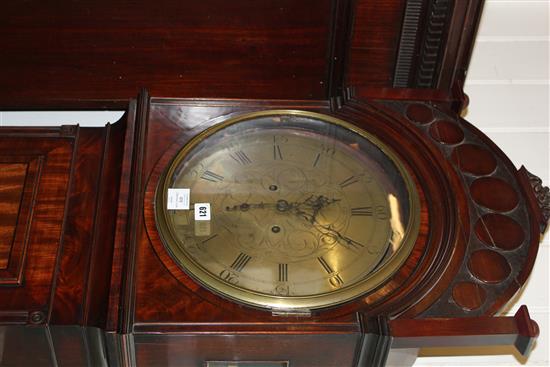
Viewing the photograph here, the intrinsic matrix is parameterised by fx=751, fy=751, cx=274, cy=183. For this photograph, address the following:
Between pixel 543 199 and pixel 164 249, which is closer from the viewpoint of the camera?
pixel 164 249

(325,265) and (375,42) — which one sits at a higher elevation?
(375,42)

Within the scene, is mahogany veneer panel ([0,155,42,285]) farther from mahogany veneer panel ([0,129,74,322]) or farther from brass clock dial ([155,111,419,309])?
brass clock dial ([155,111,419,309])

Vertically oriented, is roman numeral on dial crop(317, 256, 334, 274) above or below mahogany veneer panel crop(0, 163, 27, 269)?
below

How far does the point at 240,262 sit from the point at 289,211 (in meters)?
0.15

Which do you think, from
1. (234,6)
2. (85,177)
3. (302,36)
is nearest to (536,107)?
(302,36)

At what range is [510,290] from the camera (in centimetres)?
130

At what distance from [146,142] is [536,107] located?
103 centimetres

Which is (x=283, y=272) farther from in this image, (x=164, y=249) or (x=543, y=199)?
(x=543, y=199)

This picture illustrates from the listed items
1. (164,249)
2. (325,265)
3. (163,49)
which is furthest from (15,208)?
(325,265)

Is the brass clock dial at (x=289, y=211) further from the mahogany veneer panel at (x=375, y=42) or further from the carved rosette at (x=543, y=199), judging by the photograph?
the carved rosette at (x=543, y=199)

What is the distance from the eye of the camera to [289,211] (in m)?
1.42

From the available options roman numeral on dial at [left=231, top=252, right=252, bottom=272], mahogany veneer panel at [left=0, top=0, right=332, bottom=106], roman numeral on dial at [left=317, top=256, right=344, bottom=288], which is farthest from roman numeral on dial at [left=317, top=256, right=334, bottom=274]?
mahogany veneer panel at [left=0, top=0, right=332, bottom=106]

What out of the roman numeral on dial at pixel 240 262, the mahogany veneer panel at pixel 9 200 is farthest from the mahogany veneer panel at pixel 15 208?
the roman numeral on dial at pixel 240 262

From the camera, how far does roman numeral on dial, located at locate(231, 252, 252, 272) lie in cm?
133
